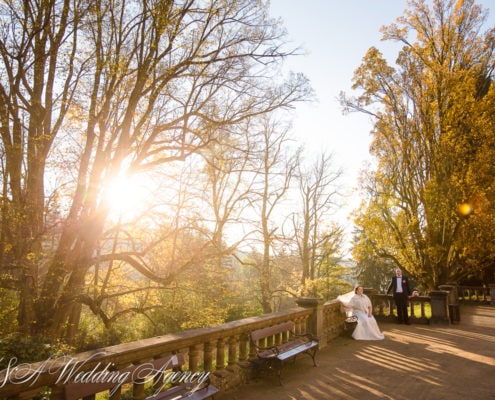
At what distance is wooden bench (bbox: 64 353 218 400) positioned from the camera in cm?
340

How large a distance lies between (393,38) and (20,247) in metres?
19.1

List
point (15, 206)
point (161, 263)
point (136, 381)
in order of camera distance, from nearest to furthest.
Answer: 1. point (136, 381)
2. point (15, 206)
3. point (161, 263)

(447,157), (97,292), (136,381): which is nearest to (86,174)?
(97,292)

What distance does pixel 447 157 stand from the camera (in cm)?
1602

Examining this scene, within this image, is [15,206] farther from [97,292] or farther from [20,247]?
[97,292]

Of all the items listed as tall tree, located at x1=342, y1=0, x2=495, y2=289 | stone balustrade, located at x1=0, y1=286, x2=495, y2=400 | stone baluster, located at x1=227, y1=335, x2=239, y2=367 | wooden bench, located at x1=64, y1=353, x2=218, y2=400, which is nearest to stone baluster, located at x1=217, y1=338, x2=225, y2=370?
stone balustrade, located at x1=0, y1=286, x2=495, y2=400

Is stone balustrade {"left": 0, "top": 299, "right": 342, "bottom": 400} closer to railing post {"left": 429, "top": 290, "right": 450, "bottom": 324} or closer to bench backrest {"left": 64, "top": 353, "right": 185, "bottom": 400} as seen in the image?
bench backrest {"left": 64, "top": 353, "right": 185, "bottom": 400}

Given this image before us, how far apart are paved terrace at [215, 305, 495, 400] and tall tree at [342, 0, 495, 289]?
696 centimetres

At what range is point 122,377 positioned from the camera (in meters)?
3.79

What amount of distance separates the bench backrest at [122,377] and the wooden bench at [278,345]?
74.4 inches

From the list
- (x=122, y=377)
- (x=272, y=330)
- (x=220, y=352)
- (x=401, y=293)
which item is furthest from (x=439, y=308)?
(x=122, y=377)

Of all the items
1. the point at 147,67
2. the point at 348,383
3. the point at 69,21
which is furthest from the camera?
the point at 147,67

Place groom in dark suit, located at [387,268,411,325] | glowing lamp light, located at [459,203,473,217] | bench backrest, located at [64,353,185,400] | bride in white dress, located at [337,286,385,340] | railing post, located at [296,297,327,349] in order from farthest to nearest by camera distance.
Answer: glowing lamp light, located at [459,203,473,217], groom in dark suit, located at [387,268,411,325], bride in white dress, located at [337,286,385,340], railing post, located at [296,297,327,349], bench backrest, located at [64,353,185,400]

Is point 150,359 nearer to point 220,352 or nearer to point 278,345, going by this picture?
point 220,352
